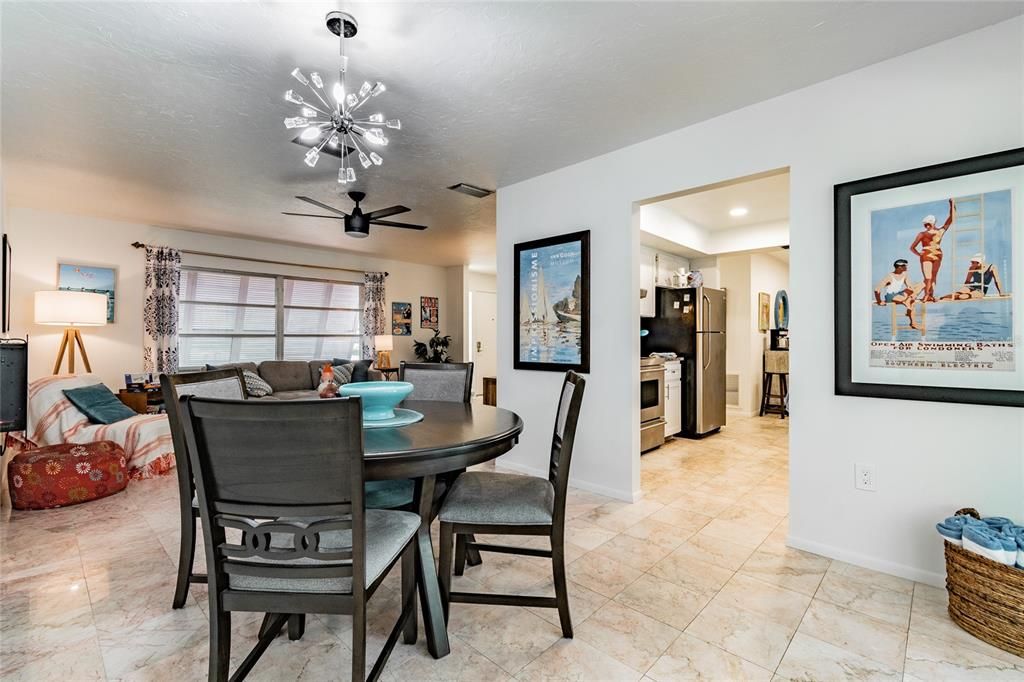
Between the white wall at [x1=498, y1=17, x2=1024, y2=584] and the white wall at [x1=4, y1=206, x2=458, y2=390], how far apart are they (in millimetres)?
5365

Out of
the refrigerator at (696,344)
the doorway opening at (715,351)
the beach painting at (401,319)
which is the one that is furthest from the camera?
the beach painting at (401,319)

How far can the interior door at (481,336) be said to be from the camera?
9281mm

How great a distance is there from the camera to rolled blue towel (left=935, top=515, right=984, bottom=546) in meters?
1.82

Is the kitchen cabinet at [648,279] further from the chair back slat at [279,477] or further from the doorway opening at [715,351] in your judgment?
the chair back slat at [279,477]

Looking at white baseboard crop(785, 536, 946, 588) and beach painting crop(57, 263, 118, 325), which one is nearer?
white baseboard crop(785, 536, 946, 588)

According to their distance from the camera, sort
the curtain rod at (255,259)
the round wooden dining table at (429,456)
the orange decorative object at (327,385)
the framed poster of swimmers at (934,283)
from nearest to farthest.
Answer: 1. the round wooden dining table at (429,456)
2. the framed poster of swimmers at (934,283)
3. the orange decorative object at (327,385)
4. the curtain rod at (255,259)

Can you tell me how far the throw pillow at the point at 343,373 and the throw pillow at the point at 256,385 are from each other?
84 cm

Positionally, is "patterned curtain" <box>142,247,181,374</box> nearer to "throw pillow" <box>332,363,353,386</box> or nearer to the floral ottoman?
"throw pillow" <box>332,363,353,386</box>

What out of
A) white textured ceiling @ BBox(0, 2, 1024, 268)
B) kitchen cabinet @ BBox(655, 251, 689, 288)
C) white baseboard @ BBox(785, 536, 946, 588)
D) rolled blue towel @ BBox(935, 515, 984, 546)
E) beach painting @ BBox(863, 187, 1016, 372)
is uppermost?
white textured ceiling @ BBox(0, 2, 1024, 268)

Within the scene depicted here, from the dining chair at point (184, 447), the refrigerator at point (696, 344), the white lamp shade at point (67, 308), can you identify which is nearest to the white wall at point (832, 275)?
the refrigerator at point (696, 344)

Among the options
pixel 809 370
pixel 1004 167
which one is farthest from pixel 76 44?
pixel 1004 167

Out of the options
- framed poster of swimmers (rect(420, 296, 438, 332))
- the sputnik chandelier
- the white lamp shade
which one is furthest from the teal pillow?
framed poster of swimmers (rect(420, 296, 438, 332))

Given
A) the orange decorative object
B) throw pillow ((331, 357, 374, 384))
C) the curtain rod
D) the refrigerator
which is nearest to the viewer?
the orange decorative object

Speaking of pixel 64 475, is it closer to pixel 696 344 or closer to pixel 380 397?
pixel 380 397
